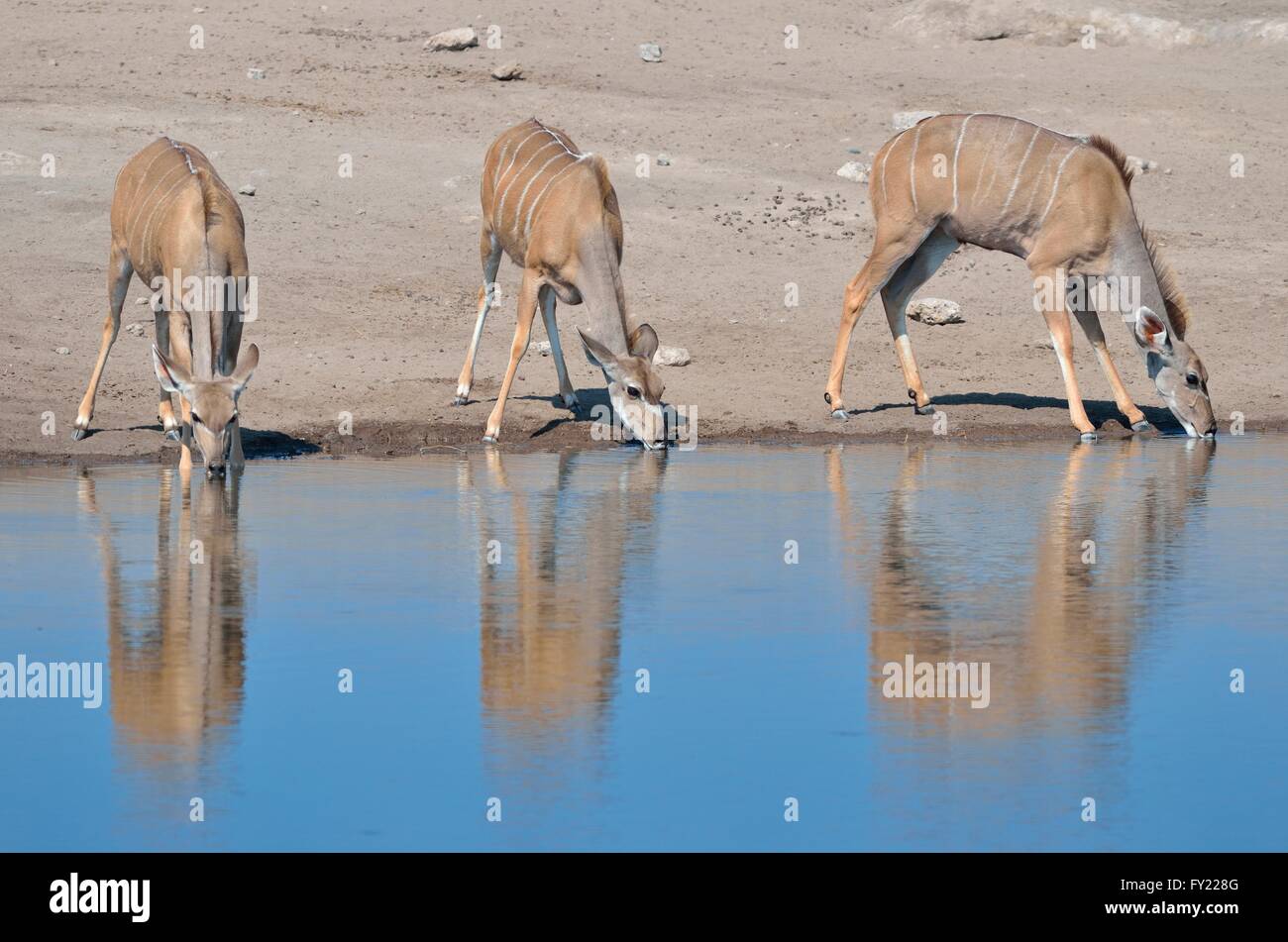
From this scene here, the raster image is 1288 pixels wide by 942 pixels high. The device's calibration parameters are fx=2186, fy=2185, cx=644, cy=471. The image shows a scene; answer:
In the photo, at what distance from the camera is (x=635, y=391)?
45.3 ft

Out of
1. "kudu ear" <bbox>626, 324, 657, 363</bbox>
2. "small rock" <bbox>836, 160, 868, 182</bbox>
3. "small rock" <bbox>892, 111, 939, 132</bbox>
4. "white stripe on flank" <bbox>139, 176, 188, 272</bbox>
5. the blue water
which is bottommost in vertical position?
the blue water

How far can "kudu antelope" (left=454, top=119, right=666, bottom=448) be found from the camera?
45.5 feet

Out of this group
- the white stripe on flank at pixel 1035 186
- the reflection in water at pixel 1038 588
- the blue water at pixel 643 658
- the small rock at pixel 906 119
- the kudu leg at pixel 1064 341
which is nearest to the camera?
the blue water at pixel 643 658

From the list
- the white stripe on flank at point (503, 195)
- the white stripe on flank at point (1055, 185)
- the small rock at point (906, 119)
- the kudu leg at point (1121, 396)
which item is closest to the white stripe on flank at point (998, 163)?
the white stripe on flank at point (1055, 185)

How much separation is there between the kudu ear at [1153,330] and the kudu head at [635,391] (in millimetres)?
3447

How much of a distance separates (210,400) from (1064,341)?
6.10 metres

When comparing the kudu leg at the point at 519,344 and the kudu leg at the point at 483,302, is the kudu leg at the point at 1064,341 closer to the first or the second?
the kudu leg at the point at 519,344

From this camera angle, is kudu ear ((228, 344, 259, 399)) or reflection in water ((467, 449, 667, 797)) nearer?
reflection in water ((467, 449, 667, 797))

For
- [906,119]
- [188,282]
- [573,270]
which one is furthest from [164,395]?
[906,119]

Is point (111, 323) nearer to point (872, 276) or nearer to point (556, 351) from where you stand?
point (556, 351)

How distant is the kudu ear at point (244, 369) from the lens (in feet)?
38.5

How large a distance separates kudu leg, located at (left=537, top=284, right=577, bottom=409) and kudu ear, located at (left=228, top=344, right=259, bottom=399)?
324 centimetres

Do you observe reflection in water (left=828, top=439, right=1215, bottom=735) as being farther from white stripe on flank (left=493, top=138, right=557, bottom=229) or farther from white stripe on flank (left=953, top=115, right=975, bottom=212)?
white stripe on flank (left=493, top=138, right=557, bottom=229)

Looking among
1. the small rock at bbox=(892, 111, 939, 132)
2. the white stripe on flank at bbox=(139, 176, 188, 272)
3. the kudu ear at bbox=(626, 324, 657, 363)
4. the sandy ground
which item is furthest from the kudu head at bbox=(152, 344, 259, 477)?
the small rock at bbox=(892, 111, 939, 132)
